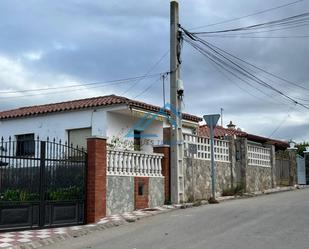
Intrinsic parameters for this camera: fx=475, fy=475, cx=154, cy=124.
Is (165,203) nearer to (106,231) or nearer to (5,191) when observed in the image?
(106,231)

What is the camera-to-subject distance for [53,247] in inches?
399

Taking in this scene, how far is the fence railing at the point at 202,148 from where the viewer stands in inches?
700

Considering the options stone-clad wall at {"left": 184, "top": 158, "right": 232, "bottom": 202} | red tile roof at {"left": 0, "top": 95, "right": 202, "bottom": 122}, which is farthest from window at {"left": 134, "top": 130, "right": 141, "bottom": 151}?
stone-clad wall at {"left": 184, "top": 158, "right": 232, "bottom": 202}

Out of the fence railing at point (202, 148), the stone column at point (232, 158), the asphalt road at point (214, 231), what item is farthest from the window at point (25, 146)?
the stone column at point (232, 158)

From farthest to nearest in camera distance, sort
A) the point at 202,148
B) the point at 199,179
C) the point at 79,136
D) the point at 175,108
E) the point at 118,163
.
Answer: the point at 79,136 < the point at 202,148 < the point at 199,179 < the point at 175,108 < the point at 118,163

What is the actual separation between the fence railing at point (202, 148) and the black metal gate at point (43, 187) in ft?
17.9

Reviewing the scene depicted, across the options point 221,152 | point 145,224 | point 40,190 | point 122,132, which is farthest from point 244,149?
point 40,190

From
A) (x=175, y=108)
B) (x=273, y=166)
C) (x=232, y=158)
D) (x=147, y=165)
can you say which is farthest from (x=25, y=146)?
(x=273, y=166)

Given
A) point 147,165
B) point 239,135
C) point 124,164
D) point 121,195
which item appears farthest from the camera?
point 239,135

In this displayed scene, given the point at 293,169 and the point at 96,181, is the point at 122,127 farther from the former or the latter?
the point at 293,169

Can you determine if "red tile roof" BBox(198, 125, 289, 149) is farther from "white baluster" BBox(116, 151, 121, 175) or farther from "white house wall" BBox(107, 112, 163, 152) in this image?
"white baluster" BBox(116, 151, 121, 175)

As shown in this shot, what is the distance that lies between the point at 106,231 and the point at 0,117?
39.0ft

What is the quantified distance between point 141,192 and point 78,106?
5855mm

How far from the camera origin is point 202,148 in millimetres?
18781
